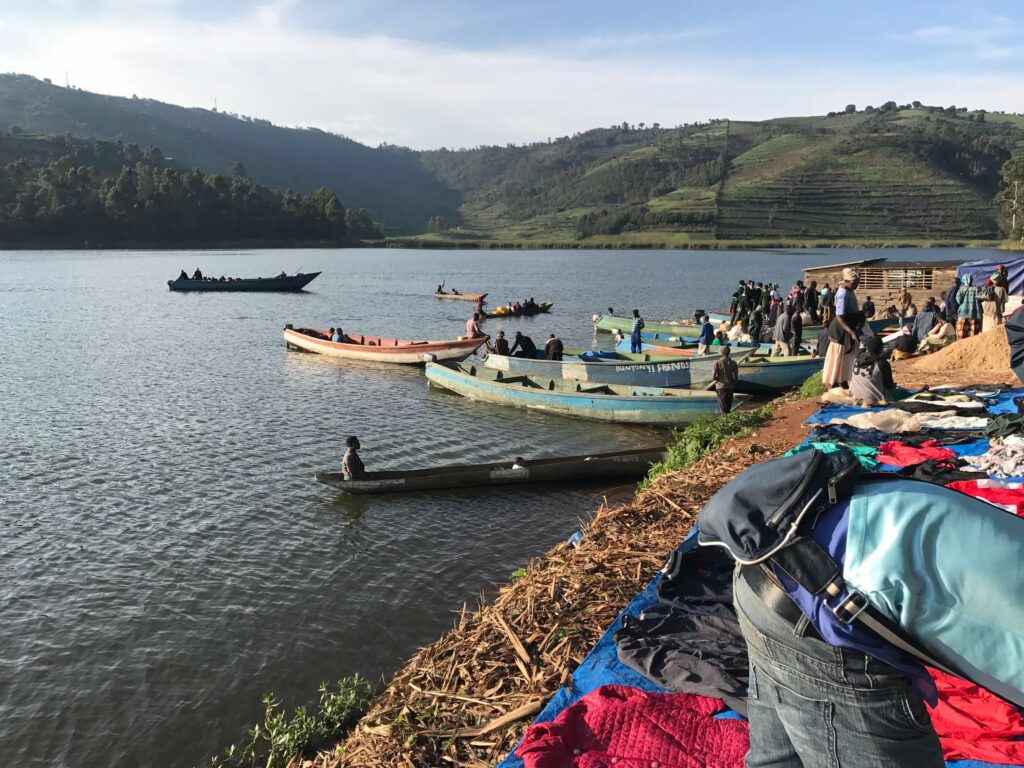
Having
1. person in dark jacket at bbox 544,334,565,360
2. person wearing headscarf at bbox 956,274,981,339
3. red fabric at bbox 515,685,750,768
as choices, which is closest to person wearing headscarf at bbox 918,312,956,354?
person wearing headscarf at bbox 956,274,981,339

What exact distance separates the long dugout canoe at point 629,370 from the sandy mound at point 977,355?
5.43 meters

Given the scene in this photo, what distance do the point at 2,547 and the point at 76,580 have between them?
2346 mm

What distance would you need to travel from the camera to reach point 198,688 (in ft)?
28.4

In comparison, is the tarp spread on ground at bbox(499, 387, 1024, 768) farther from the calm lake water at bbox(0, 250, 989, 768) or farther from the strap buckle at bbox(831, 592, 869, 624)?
the calm lake water at bbox(0, 250, 989, 768)

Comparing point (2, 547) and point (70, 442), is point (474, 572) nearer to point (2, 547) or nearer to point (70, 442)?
point (2, 547)

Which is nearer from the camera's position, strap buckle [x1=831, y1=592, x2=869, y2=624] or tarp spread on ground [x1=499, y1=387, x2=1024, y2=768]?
strap buckle [x1=831, y1=592, x2=869, y2=624]

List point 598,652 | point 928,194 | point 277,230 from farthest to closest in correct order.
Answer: point 928,194
point 277,230
point 598,652

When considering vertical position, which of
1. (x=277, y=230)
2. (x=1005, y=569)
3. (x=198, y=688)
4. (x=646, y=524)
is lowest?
(x=198, y=688)

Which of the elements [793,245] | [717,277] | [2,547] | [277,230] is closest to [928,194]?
[793,245]

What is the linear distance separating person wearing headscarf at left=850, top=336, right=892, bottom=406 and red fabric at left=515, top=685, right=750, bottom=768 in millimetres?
9903

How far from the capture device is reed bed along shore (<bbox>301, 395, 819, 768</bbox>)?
17.4ft

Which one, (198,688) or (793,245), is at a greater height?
(793,245)

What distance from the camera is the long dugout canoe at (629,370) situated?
21.2 metres

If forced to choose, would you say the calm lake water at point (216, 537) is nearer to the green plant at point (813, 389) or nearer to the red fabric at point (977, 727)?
the green plant at point (813, 389)
